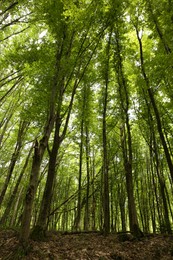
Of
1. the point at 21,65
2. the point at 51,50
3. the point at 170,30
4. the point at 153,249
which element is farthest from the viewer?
the point at 21,65

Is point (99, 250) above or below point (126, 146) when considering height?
below

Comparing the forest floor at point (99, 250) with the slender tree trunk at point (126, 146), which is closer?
the forest floor at point (99, 250)

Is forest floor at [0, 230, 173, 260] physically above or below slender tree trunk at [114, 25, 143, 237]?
below

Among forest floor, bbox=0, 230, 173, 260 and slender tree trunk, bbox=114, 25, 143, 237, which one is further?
slender tree trunk, bbox=114, 25, 143, 237

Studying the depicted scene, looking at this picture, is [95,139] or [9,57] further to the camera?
[95,139]

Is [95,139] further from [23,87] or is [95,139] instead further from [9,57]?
[9,57]

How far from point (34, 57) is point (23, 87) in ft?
13.6

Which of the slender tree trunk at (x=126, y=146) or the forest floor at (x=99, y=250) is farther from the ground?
the slender tree trunk at (x=126, y=146)

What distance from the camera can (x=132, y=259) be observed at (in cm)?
487

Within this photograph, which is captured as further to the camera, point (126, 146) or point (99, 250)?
point (126, 146)

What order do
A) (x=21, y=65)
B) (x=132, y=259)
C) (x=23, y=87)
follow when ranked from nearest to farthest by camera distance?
1. (x=132, y=259)
2. (x=21, y=65)
3. (x=23, y=87)

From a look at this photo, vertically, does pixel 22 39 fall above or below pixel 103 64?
above

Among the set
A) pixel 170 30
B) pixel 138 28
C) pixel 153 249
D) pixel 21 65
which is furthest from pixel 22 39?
pixel 153 249

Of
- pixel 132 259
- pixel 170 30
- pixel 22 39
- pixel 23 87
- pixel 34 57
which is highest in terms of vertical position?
pixel 22 39
